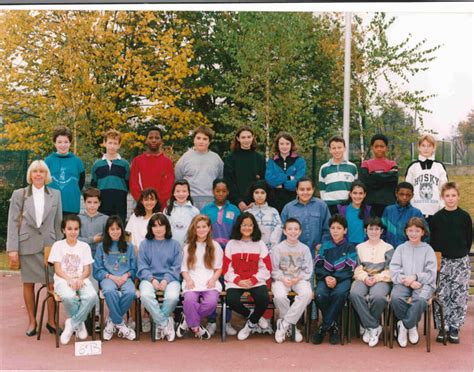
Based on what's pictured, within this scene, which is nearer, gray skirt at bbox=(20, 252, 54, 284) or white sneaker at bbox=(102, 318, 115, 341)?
white sneaker at bbox=(102, 318, 115, 341)

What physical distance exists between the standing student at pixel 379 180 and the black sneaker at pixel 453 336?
1185 mm

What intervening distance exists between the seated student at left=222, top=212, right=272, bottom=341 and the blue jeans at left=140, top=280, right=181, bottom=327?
0.46m

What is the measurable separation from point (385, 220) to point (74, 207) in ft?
9.27

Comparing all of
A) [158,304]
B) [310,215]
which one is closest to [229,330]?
[158,304]

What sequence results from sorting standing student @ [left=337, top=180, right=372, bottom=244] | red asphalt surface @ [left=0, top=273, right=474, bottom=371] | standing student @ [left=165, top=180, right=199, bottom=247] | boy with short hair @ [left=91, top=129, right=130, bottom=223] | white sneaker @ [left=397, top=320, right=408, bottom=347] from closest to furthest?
red asphalt surface @ [left=0, top=273, right=474, bottom=371]
white sneaker @ [left=397, top=320, right=408, bottom=347]
standing student @ [left=337, top=180, right=372, bottom=244]
standing student @ [left=165, top=180, right=199, bottom=247]
boy with short hair @ [left=91, top=129, right=130, bottom=223]

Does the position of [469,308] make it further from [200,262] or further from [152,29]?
[152,29]

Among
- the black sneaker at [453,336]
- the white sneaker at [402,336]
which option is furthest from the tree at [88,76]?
the black sneaker at [453,336]

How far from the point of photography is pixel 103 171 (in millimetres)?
6145

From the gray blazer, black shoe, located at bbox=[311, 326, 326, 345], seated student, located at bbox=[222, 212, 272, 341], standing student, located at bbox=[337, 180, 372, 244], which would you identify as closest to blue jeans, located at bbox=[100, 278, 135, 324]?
the gray blazer

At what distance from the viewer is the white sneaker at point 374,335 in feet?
17.7

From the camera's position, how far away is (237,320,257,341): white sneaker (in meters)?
5.52

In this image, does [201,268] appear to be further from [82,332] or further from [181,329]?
[82,332]

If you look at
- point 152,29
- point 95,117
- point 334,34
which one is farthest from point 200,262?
point 334,34

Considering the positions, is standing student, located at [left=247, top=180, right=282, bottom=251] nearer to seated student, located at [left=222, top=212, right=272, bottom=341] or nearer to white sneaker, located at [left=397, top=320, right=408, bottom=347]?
seated student, located at [left=222, top=212, right=272, bottom=341]
